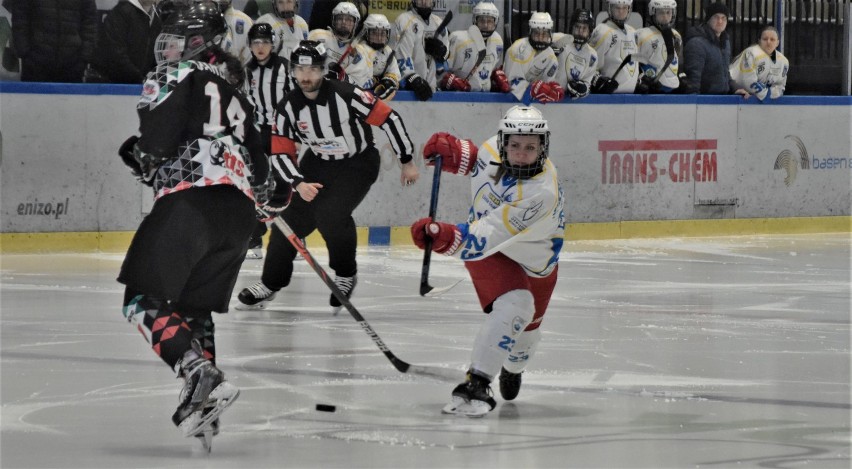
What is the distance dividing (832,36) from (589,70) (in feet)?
9.31

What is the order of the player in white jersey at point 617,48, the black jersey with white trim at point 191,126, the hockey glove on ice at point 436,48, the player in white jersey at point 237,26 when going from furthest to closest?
the player in white jersey at point 617,48, the hockey glove on ice at point 436,48, the player in white jersey at point 237,26, the black jersey with white trim at point 191,126

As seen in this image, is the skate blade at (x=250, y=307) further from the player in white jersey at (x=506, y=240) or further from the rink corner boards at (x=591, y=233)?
the player in white jersey at (x=506, y=240)

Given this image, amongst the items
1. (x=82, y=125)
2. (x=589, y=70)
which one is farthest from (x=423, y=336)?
(x=589, y=70)

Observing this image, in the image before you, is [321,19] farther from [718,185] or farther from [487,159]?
[487,159]

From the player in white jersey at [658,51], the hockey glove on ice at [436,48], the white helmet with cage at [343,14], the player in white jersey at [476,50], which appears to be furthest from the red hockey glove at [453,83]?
the player in white jersey at [658,51]

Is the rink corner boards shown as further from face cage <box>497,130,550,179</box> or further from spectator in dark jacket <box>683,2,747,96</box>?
face cage <box>497,130,550,179</box>

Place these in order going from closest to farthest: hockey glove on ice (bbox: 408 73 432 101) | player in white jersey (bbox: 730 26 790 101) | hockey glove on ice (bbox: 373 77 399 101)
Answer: hockey glove on ice (bbox: 373 77 399 101)
hockey glove on ice (bbox: 408 73 432 101)
player in white jersey (bbox: 730 26 790 101)

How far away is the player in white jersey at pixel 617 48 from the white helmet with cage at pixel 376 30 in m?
1.96

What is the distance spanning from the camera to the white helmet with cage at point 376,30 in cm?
1015

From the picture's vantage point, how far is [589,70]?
11.2 metres

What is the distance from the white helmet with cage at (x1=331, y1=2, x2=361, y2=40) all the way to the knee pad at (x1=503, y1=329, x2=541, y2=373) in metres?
5.44

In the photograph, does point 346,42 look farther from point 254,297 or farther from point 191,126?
point 191,126

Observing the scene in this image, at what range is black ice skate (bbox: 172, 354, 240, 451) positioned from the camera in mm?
3922

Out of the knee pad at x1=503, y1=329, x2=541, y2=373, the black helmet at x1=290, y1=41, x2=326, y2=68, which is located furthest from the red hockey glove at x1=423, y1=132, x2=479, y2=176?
the black helmet at x1=290, y1=41, x2=326, y2=68
